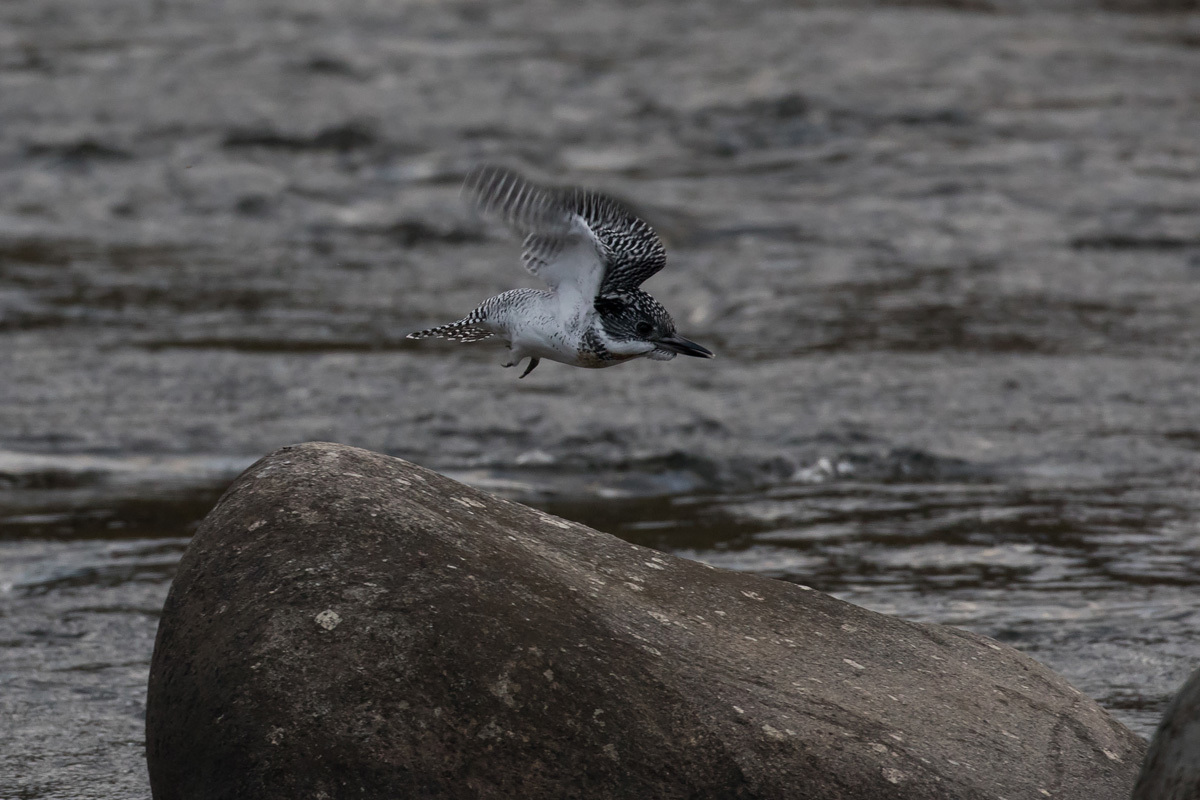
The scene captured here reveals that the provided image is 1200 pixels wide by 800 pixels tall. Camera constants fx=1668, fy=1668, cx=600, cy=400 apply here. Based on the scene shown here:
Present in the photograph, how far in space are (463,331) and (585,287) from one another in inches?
26.1

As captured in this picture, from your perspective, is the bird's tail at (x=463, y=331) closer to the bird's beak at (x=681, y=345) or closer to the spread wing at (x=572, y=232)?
the spread wing at (x=572, y=232)

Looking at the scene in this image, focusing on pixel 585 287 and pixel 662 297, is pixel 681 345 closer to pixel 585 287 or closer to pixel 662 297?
pixel 585 287

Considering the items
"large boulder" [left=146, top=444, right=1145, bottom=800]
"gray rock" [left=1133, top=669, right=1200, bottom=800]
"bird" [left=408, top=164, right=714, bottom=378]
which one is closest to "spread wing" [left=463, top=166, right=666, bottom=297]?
"bird" [left=408, top=164, right=714, bottom=378]

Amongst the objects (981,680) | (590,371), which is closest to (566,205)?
(981,680)

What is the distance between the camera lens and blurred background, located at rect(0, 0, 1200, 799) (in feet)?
21.8

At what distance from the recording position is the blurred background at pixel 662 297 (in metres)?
6.65

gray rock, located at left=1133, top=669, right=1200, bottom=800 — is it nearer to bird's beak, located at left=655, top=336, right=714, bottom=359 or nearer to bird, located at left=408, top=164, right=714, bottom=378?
bird, located at left=408, top=164, right=714, bottom=378

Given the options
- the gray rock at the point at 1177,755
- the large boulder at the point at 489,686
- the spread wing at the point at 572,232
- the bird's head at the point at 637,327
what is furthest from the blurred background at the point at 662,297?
the spread wing at the point at 572,232

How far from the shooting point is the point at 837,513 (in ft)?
24.1

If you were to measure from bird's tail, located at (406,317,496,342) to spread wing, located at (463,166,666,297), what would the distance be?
35cm

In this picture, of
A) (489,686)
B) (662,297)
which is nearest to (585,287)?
(489,686)

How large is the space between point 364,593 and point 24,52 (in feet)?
50.9

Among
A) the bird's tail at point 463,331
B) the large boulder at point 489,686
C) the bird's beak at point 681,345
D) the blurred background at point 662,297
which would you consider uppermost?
the bird's beak at point 681,345

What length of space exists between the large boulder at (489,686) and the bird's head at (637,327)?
0.87 metres
